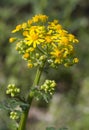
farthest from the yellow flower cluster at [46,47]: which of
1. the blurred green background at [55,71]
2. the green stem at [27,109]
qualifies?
the blurred green background at [55,71]

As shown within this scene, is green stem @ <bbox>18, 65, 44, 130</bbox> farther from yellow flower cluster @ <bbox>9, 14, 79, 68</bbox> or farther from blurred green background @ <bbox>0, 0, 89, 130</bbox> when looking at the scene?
blurred green background @ <bbox>0, 0, 89, 130</bbox>

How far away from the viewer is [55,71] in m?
6.15

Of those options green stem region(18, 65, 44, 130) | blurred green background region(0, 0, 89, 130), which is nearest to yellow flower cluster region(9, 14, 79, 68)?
green stem region(18, 65, 44, 130)

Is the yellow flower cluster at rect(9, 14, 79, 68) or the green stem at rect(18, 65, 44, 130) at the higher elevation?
the yellow flower cluster at rect(9, 14, 79, 68)

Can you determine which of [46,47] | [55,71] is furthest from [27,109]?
[55,71]

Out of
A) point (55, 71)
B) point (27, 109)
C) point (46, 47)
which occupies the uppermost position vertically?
point (55, 71)

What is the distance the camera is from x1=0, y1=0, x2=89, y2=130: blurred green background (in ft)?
18.9

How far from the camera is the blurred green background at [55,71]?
226 inches

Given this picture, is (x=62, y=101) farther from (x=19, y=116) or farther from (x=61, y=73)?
(x=19, y=116)

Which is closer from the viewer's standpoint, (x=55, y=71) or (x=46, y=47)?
(x=46, y=47)

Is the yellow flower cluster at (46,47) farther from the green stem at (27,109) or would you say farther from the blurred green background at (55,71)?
the blurred green background at (55,71)

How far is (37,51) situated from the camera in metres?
2.68

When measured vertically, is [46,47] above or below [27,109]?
above

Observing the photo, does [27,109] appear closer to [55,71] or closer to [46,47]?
[46,47]
